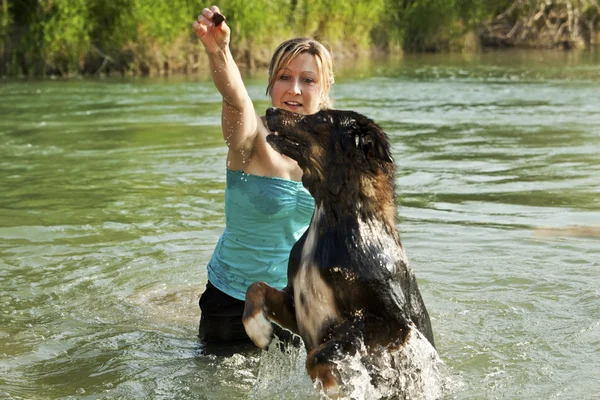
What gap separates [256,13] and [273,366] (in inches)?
873

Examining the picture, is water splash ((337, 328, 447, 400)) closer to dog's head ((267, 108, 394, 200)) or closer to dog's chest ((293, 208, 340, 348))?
dog's chest ((293, 208, 340, 348))

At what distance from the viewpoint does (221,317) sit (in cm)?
573

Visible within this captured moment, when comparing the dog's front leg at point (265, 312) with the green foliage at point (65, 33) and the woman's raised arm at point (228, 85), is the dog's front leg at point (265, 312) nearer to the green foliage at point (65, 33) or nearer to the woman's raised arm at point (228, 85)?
the woman's raised arm at point (228, 85)

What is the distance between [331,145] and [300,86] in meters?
1.13

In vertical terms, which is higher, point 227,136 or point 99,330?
point 227,136

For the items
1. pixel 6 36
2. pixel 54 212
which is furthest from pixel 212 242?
pixel 6 36

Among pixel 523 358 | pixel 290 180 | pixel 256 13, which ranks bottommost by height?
pixel 523 358

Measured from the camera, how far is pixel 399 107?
18594 mm

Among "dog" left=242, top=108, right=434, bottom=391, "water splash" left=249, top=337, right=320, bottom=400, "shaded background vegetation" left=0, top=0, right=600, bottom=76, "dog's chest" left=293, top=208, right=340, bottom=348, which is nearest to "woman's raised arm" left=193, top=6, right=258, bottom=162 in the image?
"dog" left=242, top=108, right=434, bottom=391

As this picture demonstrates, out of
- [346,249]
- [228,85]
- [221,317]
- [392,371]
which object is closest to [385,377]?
[392,371]

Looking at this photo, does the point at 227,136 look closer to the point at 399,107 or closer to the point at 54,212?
the point at 54,212

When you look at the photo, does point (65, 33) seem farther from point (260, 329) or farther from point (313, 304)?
point (313, 304)

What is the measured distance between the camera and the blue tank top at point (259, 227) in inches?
216

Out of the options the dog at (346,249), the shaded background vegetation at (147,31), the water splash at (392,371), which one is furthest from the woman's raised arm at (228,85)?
the shaded background vegetation at (147,31)
